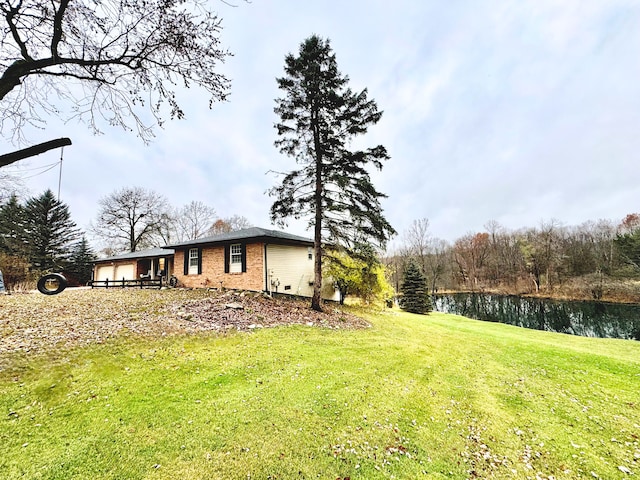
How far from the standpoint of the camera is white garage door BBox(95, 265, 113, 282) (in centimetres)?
2312

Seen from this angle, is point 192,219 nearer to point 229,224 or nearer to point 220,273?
point 229,224

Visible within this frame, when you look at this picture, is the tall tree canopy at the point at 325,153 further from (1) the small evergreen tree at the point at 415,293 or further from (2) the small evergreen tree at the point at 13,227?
(2) the small evergreen tree at the point at 13,227

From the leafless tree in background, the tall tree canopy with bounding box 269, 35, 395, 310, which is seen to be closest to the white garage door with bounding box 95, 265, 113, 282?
the leafless tree in background

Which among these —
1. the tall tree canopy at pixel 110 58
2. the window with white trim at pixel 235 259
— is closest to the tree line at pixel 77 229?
the window with white trim at pixel 235 259

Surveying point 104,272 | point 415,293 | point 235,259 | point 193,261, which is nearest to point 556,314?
point 415,293

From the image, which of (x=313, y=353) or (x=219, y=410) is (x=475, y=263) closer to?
(x=313, y=353)

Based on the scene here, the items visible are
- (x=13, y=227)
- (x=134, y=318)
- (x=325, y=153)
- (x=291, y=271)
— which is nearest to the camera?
(x=134, y=318)

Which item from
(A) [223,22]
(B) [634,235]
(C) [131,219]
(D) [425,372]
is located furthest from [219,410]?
(B) [634,235]

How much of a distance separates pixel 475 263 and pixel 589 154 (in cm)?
1944

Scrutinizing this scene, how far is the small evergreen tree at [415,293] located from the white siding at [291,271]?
7.44 metres

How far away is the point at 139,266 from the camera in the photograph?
2112 centimetres

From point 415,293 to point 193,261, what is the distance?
16568 millimetres

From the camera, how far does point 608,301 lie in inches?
1028

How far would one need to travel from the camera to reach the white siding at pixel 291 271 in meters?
13.5
